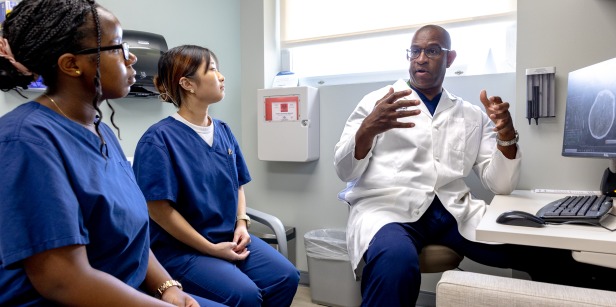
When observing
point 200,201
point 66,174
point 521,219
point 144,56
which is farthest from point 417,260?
point 144,56

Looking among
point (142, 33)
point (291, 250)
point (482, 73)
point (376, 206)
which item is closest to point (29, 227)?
point (376, 206)

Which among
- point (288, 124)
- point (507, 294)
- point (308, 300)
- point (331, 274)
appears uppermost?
point (288, 124)

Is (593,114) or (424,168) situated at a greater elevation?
(593,114)

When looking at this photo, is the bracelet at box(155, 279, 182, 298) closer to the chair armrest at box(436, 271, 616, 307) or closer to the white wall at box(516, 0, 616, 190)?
the chair armrest at box(436, 271, 616, 307)

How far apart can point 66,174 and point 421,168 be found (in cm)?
128

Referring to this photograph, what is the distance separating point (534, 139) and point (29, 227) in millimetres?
1840

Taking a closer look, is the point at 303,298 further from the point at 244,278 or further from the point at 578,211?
the point at 578,211

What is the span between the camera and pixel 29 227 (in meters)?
0.64

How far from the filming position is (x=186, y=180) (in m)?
1.28

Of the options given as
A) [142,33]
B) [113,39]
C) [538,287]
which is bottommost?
[538,287]

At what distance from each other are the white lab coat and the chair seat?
0.10 meters

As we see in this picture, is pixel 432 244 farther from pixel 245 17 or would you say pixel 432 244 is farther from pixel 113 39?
pixel 245 17

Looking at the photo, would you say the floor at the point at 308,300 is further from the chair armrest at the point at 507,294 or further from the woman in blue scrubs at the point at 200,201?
the chair armrest at the point at 507,294

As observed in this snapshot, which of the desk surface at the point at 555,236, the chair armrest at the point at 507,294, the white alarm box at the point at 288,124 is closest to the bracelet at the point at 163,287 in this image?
the chair armrest at the point at 507,294
